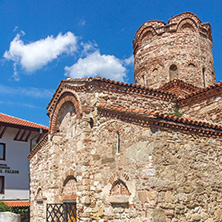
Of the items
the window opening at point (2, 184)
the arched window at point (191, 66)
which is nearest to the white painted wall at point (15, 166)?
the window opening at point (2, 184)

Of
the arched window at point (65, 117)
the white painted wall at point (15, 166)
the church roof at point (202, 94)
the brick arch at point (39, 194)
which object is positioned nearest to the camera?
the church roof at point (202, 94)

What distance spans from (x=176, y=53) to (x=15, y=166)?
11.0 metres

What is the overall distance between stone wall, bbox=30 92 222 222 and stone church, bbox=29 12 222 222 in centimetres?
2

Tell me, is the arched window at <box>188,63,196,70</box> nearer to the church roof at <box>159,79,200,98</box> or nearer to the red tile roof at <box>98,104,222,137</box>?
the church roof at <box>159,79,200,98</box>

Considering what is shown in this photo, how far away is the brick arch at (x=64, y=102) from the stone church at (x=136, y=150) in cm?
3

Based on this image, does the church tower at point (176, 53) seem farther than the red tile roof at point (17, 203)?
No

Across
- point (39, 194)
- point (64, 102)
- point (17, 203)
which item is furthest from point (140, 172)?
point (17, 203)

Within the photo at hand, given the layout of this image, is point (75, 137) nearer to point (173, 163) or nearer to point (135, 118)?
point (135, 118)

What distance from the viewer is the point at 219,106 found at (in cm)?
869

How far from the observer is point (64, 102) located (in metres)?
9.86

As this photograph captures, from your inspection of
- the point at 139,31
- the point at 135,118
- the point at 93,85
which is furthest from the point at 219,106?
the point at 139,31

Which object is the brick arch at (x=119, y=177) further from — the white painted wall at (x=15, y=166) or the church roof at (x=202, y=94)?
the white painted wall at (x=15, y=166)

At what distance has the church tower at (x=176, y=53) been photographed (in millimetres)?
11953

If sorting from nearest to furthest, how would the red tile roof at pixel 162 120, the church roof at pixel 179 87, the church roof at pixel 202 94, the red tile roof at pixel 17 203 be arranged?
the red tile roof at pixel 162 120
the church roof at pixel 202 94
the church roof at pixel 179 87
the red tile roof at pixel 17 203
